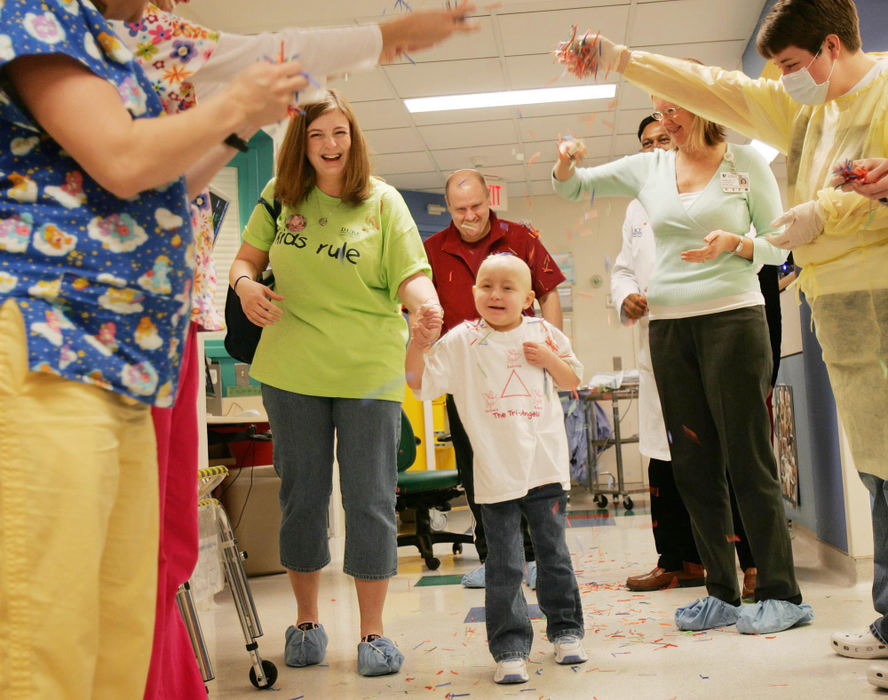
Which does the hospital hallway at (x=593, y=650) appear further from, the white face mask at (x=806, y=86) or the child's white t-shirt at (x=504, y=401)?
the white face mask at (x=806, y=86)

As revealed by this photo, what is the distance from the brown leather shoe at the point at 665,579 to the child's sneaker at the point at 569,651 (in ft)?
3.55

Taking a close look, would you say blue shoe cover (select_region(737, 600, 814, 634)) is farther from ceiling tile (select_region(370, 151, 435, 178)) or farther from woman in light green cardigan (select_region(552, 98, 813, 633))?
ceiling tile (select_region(370, 151, 435, 178))

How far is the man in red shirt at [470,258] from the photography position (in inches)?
126

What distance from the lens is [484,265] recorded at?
2490mm

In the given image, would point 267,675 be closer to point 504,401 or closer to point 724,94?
point 504,401

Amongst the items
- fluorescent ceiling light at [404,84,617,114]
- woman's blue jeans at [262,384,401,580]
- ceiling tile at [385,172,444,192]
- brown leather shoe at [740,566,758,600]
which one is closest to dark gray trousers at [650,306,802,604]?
brown leather shoe at [740,566,758,600]

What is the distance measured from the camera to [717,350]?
8.54 ft

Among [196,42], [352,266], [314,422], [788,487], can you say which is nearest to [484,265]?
[352,266]

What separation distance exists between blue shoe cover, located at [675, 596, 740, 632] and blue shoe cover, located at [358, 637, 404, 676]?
881mm

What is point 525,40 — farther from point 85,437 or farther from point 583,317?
point 85,437

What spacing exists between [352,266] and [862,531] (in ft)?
7.23

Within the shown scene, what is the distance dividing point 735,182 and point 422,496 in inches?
102

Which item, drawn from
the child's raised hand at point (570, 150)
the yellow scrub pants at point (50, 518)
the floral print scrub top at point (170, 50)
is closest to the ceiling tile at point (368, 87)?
the child's raised hand at point (570, 150)

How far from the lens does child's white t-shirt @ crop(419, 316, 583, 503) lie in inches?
91.0
